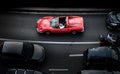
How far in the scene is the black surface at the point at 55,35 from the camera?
1956cm

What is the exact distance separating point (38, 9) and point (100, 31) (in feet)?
16.3

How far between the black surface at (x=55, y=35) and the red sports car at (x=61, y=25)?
0.42 m

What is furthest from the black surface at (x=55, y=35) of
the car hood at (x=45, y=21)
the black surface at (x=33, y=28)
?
the car hood at (x=45, y=21)

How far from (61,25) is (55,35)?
0.83 meters

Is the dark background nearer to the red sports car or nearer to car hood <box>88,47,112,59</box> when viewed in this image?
the red sports car

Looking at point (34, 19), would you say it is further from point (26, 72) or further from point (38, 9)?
point (26, 72)

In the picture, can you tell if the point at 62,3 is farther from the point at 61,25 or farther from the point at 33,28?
the point at 33,28

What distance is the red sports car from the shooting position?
20703 mm

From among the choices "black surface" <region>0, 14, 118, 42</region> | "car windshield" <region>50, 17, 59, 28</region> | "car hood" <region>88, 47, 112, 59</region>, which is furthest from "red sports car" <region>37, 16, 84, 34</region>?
"car hood" <region>88, 47, 112, 59</region>

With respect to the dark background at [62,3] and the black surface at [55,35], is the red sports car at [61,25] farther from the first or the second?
the dark background at [62,3]

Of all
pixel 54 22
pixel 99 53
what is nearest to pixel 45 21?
pixel 54 22

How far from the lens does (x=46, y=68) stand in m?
19.4

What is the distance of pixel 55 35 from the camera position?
21.0 meters

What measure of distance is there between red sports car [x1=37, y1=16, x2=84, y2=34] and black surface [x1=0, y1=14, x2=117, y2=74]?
0.42 metres
